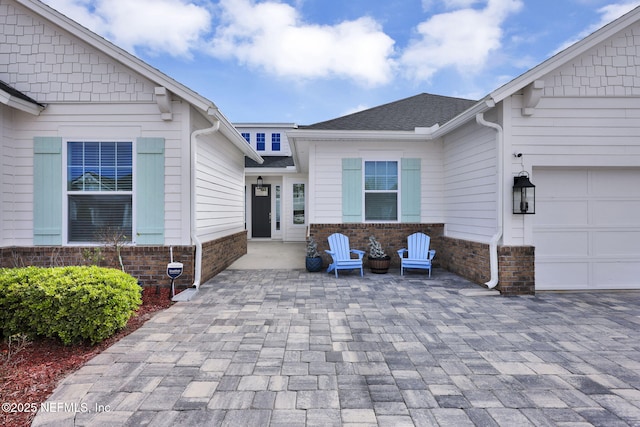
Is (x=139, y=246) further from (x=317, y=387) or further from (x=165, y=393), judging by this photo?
(x=317, y=387)

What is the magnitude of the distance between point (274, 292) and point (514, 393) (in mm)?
3328

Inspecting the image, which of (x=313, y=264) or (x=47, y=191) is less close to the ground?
(x=47, y=191)

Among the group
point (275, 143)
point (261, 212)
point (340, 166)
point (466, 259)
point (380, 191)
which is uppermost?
point (275, 143)

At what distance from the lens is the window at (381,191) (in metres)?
6.60

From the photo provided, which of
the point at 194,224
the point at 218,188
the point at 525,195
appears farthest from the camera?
the point at 218,188

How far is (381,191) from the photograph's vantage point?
6.61 m

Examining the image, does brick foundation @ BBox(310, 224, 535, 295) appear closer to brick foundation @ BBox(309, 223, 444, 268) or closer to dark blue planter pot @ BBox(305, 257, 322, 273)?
brick foundation @ BBox(309, 223, 444, 268)

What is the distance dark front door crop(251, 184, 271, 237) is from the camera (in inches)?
451

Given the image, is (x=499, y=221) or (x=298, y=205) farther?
(x=298, y=205)

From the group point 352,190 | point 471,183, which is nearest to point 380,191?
point 352,190

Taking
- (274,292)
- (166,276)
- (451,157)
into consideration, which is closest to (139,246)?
(166,276)

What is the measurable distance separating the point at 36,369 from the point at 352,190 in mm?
5335

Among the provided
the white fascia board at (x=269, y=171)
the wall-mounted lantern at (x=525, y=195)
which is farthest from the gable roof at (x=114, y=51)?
the white fascia board at (x=269, y=171)

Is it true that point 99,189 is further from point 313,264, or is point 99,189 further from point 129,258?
point 313,264
